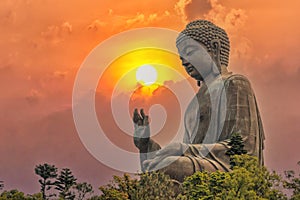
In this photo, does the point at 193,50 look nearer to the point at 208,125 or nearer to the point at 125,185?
the point at 208,125

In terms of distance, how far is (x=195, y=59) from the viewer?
2617 centimetres

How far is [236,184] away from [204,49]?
8.12m

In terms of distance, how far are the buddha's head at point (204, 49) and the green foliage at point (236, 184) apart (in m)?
6.25

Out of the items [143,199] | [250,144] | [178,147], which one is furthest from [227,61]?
[143,199]

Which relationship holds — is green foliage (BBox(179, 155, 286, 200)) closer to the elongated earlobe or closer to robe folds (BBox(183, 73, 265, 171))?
robe folds (BBox(183, 73, 265, 171))

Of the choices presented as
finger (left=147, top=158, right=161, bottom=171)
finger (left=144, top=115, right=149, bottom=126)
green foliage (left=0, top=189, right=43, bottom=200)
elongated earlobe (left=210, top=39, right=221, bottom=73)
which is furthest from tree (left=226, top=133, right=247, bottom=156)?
green foliage (left=0, top=189, right=43, bottom=200)

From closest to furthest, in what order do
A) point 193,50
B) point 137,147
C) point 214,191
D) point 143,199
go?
point 214,191 → point 143,199 → point 137,147 → point 193,50

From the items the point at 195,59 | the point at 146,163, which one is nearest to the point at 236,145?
the point at 146,163

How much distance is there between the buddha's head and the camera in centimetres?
2602

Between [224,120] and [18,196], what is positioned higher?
[18,196]

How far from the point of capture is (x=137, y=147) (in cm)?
2375

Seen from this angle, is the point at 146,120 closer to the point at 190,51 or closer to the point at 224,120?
the point at 224,120

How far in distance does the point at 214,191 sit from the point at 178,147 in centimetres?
304

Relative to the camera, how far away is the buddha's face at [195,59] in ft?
85.3
